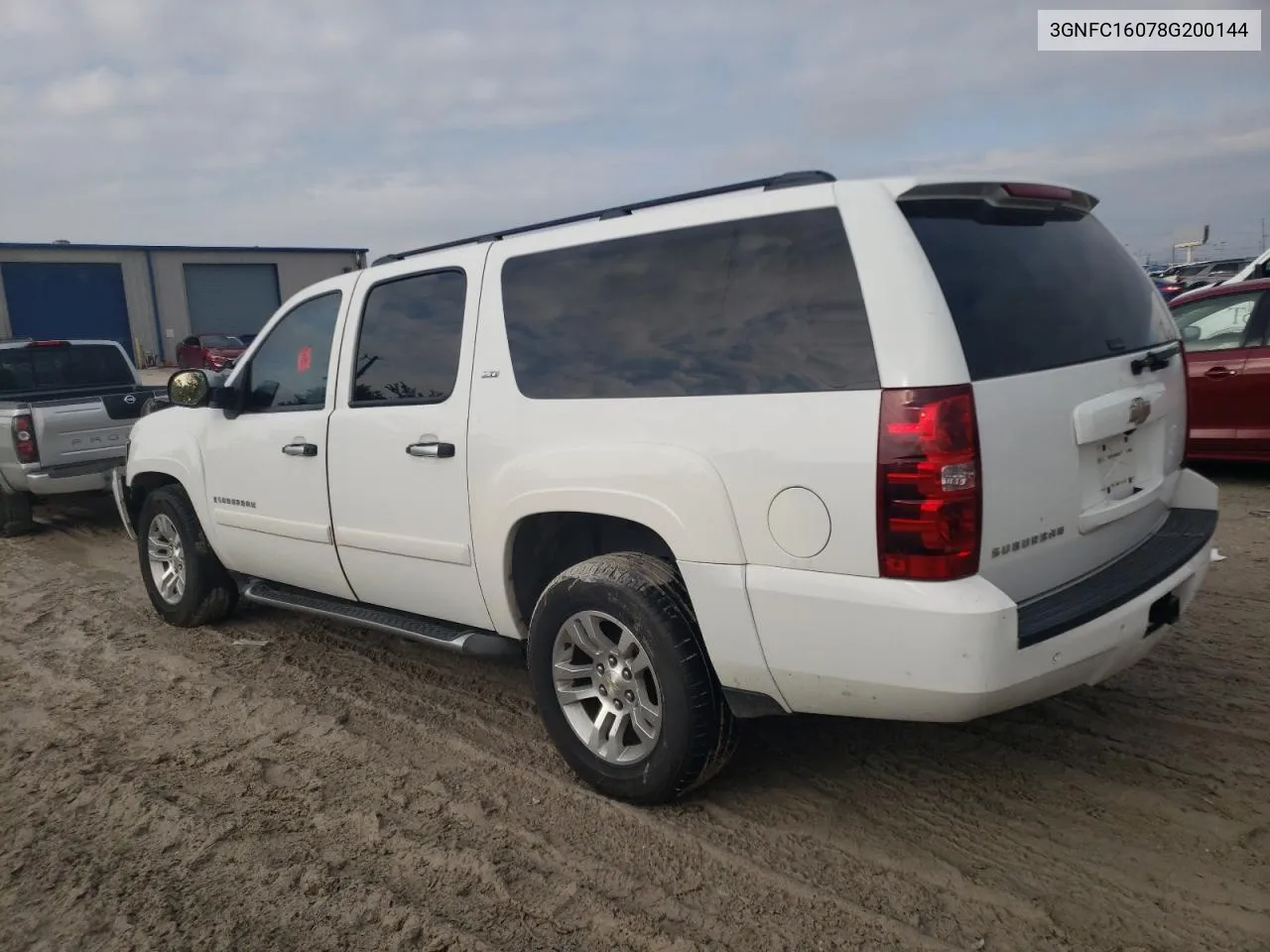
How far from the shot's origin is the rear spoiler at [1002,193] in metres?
2.73

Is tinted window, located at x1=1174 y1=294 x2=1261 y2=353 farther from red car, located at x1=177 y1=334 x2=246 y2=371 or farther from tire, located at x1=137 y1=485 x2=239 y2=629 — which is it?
red car, located at x1=177 y1=334 x2=246 y2=371

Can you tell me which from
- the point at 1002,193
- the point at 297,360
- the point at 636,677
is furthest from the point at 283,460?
the point at 1002,193

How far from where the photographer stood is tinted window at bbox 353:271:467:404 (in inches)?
150

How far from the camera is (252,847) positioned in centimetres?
313

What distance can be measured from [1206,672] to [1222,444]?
4182 mm

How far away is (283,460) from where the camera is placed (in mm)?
4477

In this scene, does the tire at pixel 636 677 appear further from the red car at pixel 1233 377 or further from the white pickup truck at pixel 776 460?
the red car at pixel 1233 377

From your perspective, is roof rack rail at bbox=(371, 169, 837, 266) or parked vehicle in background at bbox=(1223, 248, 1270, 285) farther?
parked vehicle in background at bbox=(1223, 248, 1270, 285)

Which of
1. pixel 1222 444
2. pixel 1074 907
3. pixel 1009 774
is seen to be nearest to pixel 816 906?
pixel 1074 907

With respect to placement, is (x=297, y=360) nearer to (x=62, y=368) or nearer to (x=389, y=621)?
(x=389, y=621)

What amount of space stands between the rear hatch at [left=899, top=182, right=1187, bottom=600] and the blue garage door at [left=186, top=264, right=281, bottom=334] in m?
38.2

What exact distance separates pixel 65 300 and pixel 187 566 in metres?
35.1

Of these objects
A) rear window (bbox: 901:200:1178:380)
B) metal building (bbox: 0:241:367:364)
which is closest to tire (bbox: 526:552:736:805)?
rear window (bbox: 901:200:1178:380)

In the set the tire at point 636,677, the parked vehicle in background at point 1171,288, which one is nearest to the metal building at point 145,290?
the parked vehicle in background at point 1171,288
